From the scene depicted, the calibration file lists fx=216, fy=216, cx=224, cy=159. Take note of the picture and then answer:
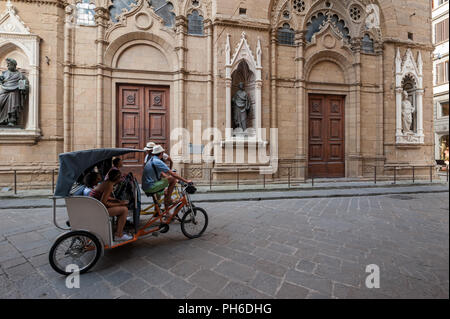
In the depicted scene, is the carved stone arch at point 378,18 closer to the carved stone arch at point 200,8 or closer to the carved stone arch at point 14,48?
the carved stone arch at point 200,8

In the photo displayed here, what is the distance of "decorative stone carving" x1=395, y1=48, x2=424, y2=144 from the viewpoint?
12.3m

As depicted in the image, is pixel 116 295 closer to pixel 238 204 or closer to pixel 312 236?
pixel 312 236

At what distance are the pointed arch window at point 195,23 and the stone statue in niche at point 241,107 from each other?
10.8 feet

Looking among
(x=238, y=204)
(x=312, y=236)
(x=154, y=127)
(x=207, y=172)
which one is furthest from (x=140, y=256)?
(x=154, y=127)

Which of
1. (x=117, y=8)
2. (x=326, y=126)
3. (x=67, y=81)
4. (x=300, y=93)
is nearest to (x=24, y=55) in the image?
(x=67, y=81)

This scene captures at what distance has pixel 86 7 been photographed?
32.3 ft

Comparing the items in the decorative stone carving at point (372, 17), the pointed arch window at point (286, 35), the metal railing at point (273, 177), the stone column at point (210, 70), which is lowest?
the metal railing at point (273, 177)

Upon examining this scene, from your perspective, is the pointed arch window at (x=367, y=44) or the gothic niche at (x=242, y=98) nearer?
the gothic niche at (x=242, y=98)

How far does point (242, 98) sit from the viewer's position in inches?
424

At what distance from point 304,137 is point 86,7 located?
475 inches

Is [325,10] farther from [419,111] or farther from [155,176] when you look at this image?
[155,176]

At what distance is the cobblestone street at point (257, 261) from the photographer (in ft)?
Result: 8.07

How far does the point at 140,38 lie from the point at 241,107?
5831mm

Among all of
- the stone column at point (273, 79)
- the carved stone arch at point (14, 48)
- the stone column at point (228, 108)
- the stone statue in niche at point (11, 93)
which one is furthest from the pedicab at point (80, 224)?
the carved stone arch at point (14, 48)
